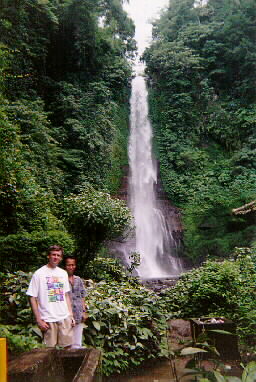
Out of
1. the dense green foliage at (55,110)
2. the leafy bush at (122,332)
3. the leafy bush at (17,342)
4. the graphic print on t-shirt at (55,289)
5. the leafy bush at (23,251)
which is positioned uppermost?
the dense green foliage at (55,110)

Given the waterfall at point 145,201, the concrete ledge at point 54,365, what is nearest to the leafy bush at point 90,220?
the waterfall at point 145,201

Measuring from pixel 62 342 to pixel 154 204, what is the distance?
39.3ft

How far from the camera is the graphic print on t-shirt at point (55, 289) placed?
3.27 meters

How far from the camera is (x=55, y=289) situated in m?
3.30

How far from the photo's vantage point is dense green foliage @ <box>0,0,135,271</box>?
6773 millimetres

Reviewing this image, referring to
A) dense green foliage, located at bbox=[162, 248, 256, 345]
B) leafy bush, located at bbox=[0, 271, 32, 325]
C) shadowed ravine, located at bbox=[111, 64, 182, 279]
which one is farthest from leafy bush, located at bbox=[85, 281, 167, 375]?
shadowed ravine, located at bbox=[111, 64, 182, 279]

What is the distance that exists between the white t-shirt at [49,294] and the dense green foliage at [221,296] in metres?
3.45

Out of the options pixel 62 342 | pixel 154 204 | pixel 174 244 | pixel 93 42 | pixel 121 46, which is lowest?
pixel 62 342

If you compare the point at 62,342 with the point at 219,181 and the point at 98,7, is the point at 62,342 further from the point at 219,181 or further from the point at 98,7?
the point at 98,7

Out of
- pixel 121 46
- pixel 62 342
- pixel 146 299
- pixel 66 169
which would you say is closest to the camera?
pixel 62 342

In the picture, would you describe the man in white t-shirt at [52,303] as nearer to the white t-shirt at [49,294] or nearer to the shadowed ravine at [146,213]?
the white t-shirt at [49,294]

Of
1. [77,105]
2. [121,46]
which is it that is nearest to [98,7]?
[121,46]

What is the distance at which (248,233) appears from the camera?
1240cm

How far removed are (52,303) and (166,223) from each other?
11.2 metres
